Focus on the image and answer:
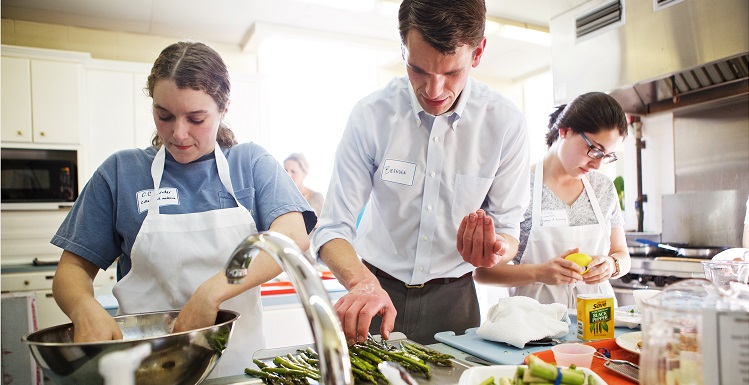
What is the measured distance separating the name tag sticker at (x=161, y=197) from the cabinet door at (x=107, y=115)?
392 centimetres

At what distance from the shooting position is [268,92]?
224 inches

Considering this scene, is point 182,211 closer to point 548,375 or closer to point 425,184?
point 425,184

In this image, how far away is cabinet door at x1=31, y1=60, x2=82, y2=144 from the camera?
15.0ft

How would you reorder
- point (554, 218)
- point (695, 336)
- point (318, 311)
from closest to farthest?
point (318, 311) < point (695, 336) < point (554, 218)

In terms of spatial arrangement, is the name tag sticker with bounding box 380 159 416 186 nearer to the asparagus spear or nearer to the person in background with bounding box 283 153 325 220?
the asparagus spear

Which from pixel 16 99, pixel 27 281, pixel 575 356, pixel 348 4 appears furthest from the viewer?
pixel 348 4

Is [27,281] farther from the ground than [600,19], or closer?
closer

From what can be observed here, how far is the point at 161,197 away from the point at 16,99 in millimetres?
4052

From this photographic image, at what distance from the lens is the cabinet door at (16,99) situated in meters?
4.47

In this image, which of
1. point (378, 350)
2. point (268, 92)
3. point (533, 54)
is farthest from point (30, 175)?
point (533, 54)

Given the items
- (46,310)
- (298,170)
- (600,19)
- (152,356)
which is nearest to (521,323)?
(152,356)

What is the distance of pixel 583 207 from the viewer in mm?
2275

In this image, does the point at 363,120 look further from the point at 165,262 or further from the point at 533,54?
the point at 533,54

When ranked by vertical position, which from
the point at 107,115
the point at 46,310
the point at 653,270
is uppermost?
the point at 107,115
